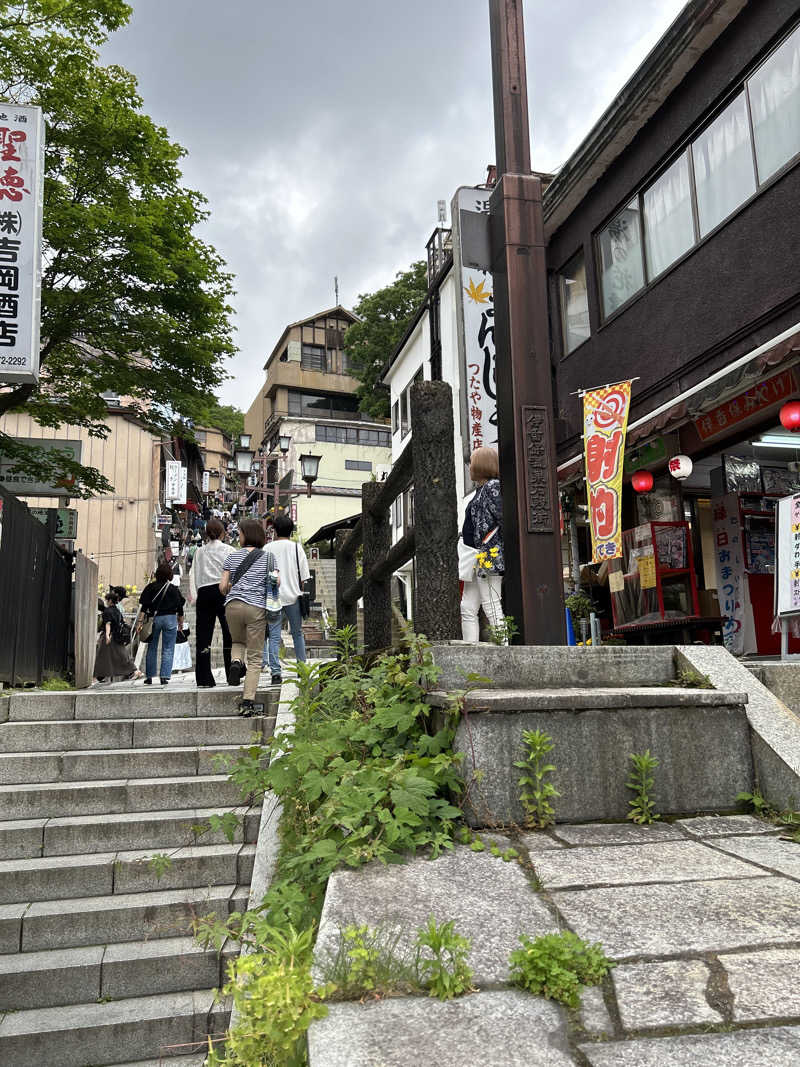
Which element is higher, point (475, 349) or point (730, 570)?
point (475, 349)

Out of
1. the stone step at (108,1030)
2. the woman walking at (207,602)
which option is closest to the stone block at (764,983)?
the stone step at (108,1030)

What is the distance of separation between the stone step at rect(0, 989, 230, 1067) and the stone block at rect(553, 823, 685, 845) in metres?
2.18

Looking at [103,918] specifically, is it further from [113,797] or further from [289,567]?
[289,567]

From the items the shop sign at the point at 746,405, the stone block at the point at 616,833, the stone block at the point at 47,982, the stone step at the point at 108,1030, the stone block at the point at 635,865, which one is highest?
the shop sign at the point at 746,405

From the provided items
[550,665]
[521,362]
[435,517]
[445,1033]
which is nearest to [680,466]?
[521,362]

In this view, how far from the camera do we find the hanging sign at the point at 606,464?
929 centimetres

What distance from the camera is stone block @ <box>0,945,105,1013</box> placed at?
13.2 feet

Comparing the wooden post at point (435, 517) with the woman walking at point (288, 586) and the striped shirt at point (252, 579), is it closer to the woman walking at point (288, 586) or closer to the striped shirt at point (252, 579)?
the striped shirt at point (252, 579)

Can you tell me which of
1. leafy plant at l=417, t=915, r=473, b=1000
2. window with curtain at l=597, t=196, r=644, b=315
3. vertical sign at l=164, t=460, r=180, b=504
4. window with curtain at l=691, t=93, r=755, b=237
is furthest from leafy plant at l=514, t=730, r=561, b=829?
vertical sign at l=164, t=460, r=180, b=504

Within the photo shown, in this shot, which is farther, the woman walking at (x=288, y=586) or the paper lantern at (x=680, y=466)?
the paper lantern at (x=680, y=466)

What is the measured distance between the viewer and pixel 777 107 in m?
8.02

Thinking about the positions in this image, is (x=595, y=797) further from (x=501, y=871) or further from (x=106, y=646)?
(x=106, y=646)

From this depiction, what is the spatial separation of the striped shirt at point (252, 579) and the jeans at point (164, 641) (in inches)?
160

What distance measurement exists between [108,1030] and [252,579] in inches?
160
